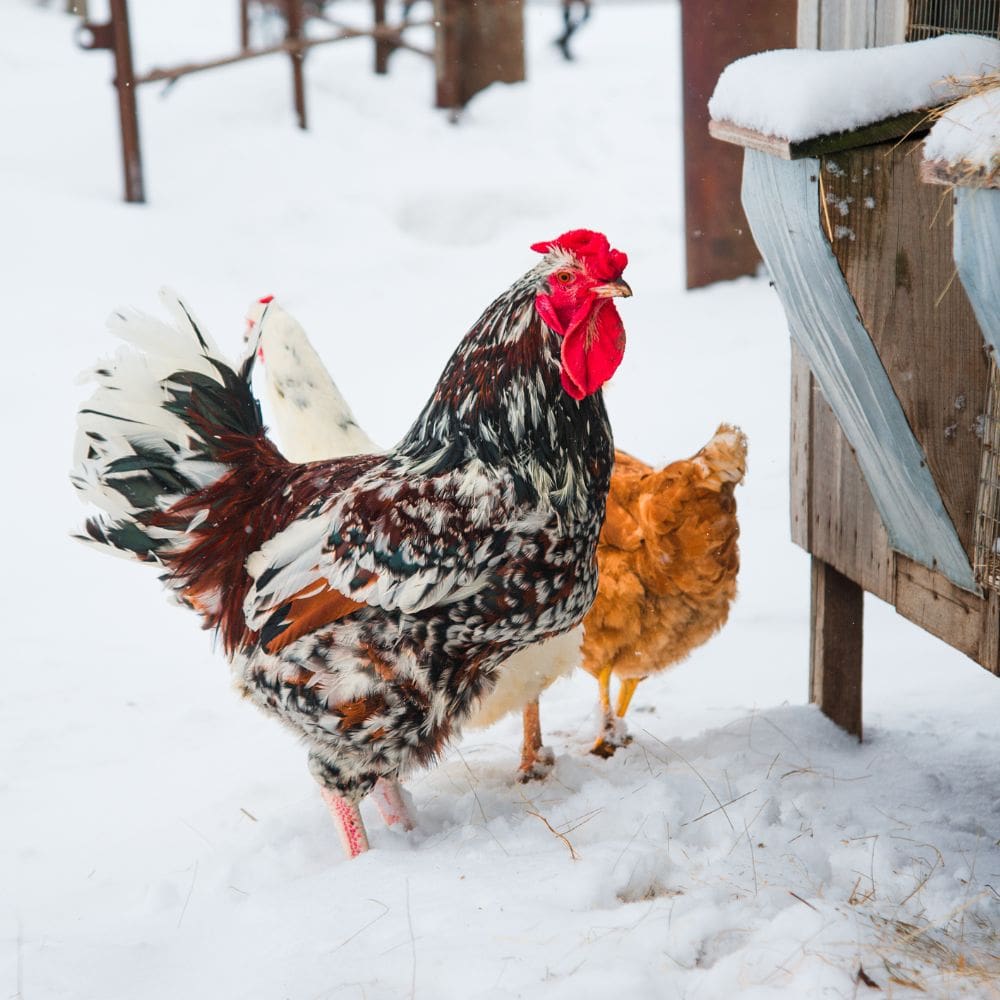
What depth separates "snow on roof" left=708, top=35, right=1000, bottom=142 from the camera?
7.90 ft

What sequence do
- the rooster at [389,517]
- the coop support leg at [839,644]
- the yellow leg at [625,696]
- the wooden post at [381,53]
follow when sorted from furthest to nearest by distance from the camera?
1. the wooden post at [381,53]
2. the yellow leg at [625,696]
3. the coop support leg at [839,644]
4. the rooster at [389,517]

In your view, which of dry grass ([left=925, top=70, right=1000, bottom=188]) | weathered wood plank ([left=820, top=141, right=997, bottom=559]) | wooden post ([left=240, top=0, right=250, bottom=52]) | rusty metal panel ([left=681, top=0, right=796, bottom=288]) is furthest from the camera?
wooden post ([left=240, top=0, right=250, bottom=52])

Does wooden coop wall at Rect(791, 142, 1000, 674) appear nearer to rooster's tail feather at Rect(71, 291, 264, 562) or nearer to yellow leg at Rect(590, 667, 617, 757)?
yellow leg at Rect(590, 667, 617, 757)

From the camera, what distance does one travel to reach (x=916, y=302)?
258 centimetres

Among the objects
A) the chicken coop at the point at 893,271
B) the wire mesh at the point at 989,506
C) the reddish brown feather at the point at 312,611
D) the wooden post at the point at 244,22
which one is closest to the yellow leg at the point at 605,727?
the chicken coop at the point at 893,271

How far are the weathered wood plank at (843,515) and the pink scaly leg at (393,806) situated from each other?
4.90 ft

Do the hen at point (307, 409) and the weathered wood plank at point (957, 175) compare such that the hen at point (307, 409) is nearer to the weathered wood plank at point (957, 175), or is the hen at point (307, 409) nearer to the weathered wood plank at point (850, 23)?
the weathered wood plank at point (850, 23)

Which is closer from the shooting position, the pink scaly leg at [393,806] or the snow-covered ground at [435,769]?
the snow-covered ground at [435,769]

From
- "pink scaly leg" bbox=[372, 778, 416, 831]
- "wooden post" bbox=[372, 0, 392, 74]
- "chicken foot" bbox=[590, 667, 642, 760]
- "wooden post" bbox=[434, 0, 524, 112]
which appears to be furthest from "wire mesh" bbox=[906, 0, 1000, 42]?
"wooden post" bbox=[372, 0, 392, 74]

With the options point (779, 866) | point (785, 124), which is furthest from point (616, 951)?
point (785, 124)

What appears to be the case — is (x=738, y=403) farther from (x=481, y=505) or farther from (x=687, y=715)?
(x=481, y=505)

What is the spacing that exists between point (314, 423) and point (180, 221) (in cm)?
594

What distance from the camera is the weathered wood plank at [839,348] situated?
258 centimetres

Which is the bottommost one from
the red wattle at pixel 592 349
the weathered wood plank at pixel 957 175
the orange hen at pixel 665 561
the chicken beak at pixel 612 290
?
the orange hen at pixel 665 561
